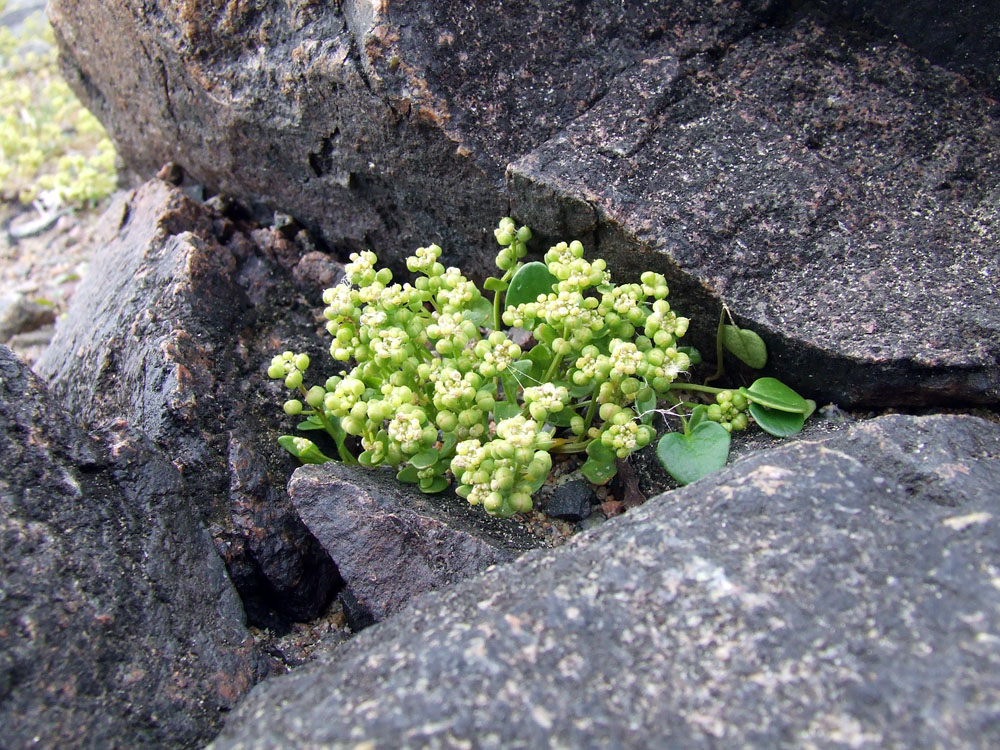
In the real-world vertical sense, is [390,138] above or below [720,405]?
above

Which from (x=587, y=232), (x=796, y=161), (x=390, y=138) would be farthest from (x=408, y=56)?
(x=796, y=161)

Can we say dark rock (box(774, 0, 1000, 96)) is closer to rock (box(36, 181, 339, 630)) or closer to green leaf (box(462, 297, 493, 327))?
green leaf (box(462, 297, 493, 327))

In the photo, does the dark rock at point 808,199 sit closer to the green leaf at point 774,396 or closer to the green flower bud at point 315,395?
the green leaf at point 774,396

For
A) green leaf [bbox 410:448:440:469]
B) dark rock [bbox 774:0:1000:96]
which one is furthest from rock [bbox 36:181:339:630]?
dark rock [bbox 774:0:1000:96]

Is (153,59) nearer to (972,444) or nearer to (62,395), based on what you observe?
(62,395)

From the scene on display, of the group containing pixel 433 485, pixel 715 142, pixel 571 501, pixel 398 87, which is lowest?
pixel 571 501

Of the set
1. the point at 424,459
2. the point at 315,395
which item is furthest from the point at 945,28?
the point at 315,395

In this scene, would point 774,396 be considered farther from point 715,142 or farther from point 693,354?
point 715,142
